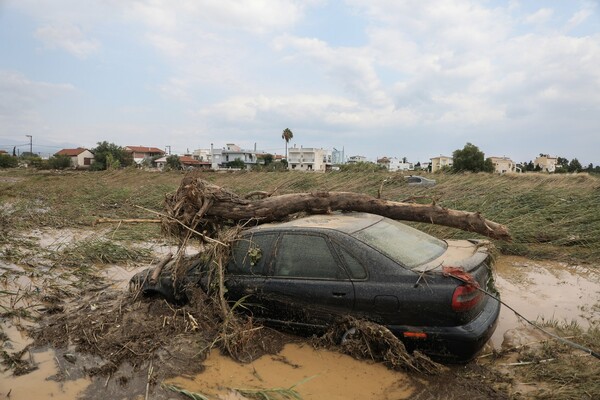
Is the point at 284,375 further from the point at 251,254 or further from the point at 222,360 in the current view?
the point at 251,254

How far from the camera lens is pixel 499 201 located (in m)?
11.9

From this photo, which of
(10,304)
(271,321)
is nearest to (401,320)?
(271,321)

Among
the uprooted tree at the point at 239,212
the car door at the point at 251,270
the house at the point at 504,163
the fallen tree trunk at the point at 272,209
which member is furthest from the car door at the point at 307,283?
the house at the point at 504,163

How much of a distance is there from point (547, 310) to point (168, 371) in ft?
15.9

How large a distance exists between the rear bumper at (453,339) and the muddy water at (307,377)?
329mm

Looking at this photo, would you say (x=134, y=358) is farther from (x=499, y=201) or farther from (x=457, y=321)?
(x=499, y=201)

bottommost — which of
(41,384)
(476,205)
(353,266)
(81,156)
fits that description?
(41,384)

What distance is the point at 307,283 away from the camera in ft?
13.3

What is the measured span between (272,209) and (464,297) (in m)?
2.94

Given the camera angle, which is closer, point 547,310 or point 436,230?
point 547,310

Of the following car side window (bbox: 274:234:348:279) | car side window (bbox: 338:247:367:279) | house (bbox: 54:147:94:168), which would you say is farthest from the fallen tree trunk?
house (bbox: 54:147:94:168)

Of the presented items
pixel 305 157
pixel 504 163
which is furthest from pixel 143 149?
pixel 504 163

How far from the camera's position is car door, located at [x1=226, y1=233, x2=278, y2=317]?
435cm

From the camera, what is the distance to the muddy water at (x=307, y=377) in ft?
11.5
